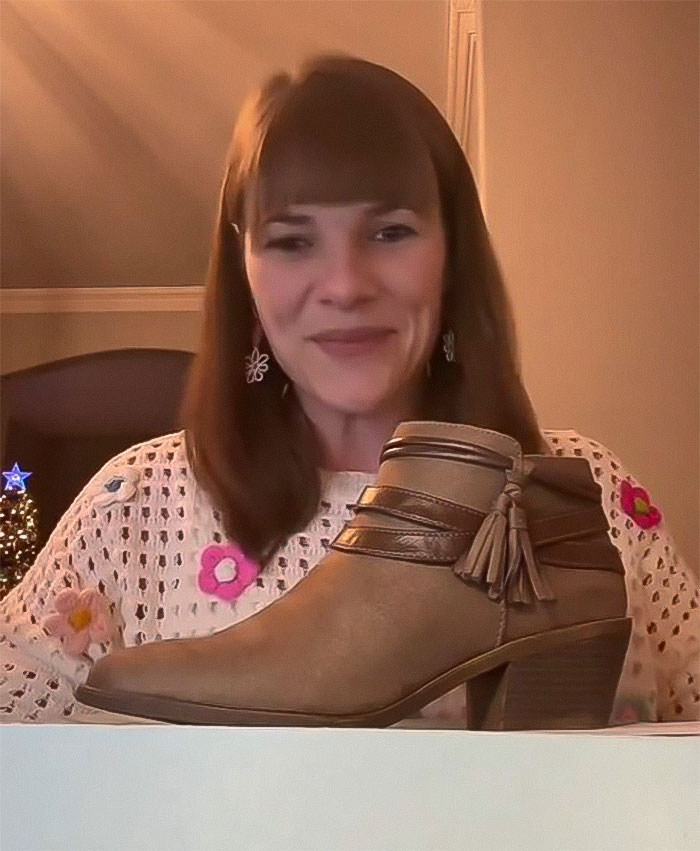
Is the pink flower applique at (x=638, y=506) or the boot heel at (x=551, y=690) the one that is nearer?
the boot heel at (x=551, y=690)

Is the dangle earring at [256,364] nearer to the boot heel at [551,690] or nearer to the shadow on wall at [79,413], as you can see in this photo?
the boot heel at [551,690]

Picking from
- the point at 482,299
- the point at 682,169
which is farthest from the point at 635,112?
the point at 482,299

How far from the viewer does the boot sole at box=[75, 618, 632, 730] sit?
386mm

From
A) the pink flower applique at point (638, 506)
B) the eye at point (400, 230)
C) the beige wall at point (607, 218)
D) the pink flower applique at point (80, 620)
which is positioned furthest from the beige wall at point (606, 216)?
the pink flower applique at point (80, 620)

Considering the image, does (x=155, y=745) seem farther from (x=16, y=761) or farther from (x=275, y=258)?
(x=275, y=258)

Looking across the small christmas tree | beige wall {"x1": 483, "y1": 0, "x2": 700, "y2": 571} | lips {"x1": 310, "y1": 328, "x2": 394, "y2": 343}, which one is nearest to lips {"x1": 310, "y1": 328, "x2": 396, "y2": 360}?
lips {"x1": 310, "y1": 328, "x2": 394, "y2": 343}

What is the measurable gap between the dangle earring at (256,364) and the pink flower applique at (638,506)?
24 centimetres

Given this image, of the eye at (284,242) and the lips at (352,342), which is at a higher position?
the eye at (284,242)

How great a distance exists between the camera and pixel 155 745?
30cm

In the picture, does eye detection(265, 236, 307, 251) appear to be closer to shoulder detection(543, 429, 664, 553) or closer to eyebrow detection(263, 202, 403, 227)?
eyebrow detection(263, 202, 403, 227)

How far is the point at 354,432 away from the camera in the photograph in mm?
653

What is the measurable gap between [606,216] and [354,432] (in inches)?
22.0

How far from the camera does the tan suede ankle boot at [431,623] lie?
1.15 feet

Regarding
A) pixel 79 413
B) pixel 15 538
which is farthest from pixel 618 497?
pixel 79 413
